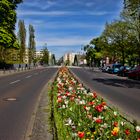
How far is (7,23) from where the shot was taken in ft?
216

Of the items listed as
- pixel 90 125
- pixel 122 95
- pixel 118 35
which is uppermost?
pixel 118 35

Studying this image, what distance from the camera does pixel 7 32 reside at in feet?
210

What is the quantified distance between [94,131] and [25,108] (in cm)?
756

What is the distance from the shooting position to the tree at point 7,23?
62.4 m

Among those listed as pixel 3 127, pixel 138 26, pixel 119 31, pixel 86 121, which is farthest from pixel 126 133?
pixel 119 31

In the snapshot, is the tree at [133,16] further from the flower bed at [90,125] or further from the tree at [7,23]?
the flower bed at [90,125]

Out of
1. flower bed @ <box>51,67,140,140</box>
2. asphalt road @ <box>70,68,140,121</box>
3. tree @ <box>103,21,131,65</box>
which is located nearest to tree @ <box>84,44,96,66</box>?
tree @ <box>103,21,131,65</box>

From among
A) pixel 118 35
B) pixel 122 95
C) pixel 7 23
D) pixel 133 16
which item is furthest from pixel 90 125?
pixel 118 35

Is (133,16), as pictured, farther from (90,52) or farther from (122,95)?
(90,52)

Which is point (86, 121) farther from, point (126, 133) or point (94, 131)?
point (126, 133)

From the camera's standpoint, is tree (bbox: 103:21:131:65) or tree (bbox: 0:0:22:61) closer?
tree (bbox: 0:0:22:61)

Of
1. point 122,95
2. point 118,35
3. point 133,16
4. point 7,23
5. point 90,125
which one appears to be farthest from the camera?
point 118,35

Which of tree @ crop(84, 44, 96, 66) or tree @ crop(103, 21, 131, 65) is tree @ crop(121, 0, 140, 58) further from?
tree @ crop(84, 44, 96, 66)

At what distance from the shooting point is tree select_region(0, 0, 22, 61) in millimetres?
62431
